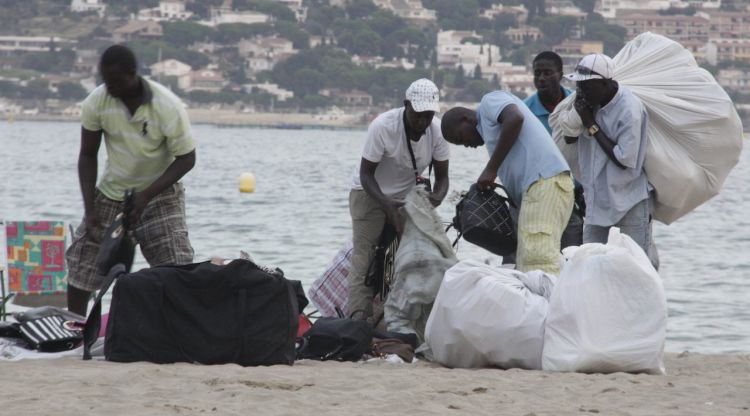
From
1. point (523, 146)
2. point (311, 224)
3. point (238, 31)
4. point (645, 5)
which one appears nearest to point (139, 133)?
point (523, 146)

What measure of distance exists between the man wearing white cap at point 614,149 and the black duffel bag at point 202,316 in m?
1.35

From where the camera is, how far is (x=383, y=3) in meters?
130

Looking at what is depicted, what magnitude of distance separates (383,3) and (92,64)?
32.9 meters

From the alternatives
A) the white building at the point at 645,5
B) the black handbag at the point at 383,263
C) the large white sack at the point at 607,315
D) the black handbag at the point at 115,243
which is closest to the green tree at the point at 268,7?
the white building at the point at 645,5

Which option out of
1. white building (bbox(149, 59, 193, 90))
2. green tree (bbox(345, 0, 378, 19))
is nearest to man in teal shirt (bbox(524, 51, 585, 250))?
white building (bbox(149, 59, 193, 90))

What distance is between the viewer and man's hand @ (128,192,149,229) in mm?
5445

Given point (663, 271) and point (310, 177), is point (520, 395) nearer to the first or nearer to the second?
point (663, 271)

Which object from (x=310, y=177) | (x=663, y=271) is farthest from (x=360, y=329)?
(x=310, y=177)

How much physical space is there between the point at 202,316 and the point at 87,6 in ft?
411

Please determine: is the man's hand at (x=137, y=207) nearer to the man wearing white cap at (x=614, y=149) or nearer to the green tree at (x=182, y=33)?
the man wearing white cap at (x=614, y=149)

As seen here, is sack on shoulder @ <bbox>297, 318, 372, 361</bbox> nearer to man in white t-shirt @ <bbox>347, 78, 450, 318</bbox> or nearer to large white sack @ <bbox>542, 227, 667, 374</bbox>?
man in white t-shirt @ <bbox>347, 78, 450, 318</bbox>

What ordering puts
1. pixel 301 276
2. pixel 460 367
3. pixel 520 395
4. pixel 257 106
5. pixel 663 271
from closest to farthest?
pixel 520 395, pixel 460 367, pixel 301 276, pixel 663 271, pixel 257 106

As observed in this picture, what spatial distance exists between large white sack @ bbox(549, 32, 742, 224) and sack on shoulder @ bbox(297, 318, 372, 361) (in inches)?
45.5

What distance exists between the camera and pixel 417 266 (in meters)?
5.85
